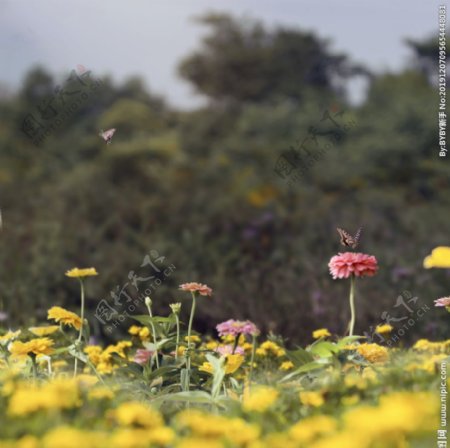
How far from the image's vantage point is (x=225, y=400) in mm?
2348

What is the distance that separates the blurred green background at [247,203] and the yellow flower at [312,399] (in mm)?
3021

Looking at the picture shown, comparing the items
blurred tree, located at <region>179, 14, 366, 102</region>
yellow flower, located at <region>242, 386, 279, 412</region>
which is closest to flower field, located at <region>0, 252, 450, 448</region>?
yellow flower, located at <region>242, 386, 279, 412</region>

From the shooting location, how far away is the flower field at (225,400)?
154cm

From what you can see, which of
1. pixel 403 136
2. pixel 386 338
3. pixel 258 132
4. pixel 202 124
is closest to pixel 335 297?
pixel 386 338

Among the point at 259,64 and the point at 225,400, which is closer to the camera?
the point at 225,400

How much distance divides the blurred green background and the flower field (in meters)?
2.34

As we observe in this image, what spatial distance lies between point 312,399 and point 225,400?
38 centimetres

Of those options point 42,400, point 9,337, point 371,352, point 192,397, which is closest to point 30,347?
point 9,337

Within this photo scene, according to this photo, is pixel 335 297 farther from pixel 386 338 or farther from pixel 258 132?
pixel 258 132

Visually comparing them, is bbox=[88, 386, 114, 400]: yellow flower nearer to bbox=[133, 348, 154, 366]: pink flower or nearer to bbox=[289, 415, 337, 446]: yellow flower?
bbox=[289, 415, 337, 446]: yellow flower

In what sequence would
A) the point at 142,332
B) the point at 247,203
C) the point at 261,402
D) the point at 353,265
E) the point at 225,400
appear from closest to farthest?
1. the point at 261,402
2. the point at 225,400
3. the point at 353,265
4. the point at 142,332
5. the point at 247,203

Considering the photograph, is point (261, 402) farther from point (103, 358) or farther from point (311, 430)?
point (103, 358)

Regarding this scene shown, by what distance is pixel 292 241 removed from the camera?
23.5ft

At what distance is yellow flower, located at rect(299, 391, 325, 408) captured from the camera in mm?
2027
